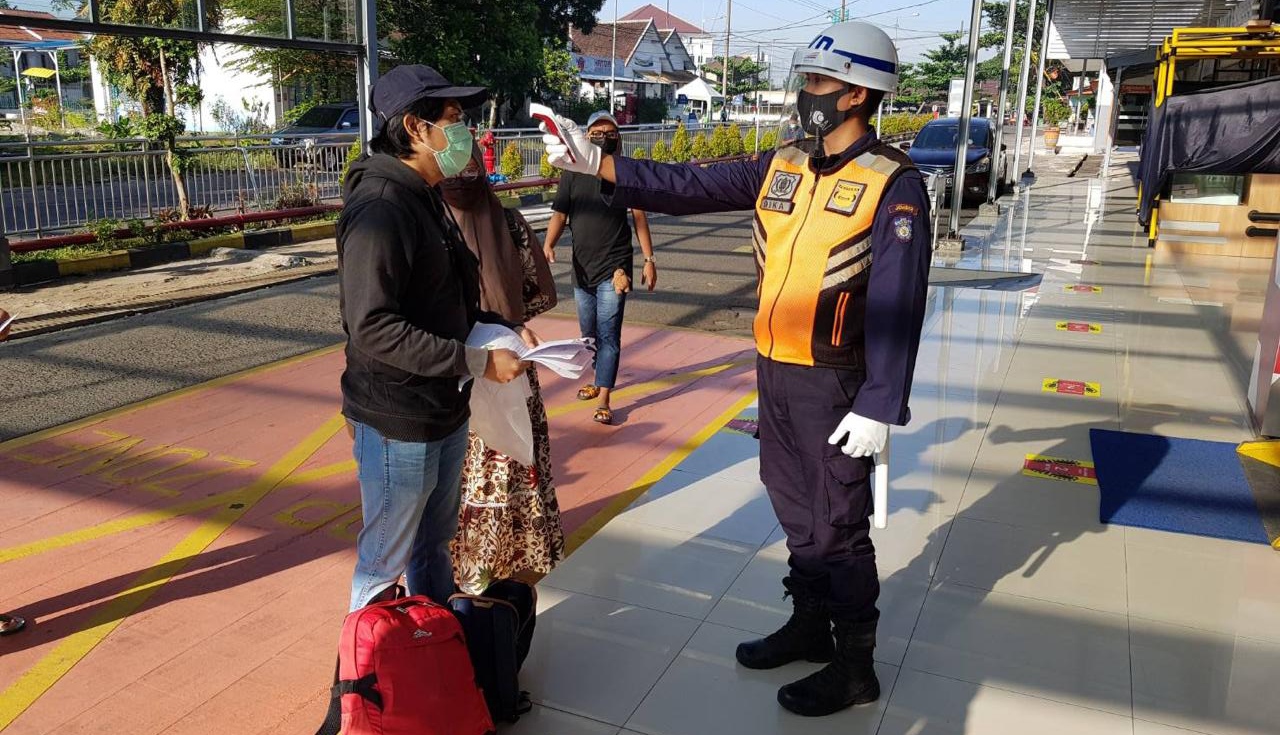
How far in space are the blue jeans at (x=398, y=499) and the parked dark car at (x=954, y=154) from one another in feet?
54.5

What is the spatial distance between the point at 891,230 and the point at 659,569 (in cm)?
189

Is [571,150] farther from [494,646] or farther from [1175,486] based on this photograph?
[1175,486]

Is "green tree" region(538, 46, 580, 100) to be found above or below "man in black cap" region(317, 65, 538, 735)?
above

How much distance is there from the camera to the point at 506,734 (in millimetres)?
3090

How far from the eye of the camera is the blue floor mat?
4715 mm

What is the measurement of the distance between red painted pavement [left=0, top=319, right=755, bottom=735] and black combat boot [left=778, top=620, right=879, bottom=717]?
148 cm

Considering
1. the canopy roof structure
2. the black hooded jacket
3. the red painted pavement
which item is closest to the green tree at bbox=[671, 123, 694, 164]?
the canopy roof structure

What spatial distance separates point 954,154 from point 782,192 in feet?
59.6

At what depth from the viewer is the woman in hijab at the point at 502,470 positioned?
3.55 meters

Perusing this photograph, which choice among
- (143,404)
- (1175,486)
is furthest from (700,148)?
(1175,486)

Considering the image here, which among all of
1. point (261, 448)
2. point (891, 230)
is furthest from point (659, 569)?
point (261, 448)

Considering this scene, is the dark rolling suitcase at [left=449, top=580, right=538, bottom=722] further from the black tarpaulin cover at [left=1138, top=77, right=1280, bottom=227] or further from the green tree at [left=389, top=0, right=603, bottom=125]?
the green tree at [left=389, top=0, right=603, bottom=125]

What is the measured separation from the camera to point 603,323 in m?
6.12

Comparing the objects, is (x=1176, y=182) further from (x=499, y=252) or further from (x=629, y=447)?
(x=499, y=252)
